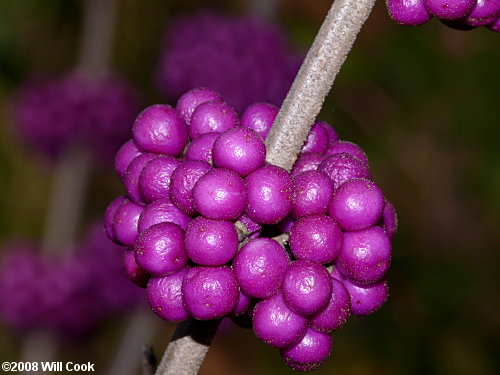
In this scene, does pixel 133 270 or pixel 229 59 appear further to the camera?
pixel 229 59

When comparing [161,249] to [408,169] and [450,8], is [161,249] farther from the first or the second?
[408,169]

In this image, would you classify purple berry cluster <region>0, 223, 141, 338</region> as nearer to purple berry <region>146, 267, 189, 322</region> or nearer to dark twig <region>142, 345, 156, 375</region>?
dark twig <region>142, 345, 156, 375</region>

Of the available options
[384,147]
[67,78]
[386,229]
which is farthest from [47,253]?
[386,229]

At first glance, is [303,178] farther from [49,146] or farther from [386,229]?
[49,146]

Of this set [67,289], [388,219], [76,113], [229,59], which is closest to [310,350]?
[388,219]

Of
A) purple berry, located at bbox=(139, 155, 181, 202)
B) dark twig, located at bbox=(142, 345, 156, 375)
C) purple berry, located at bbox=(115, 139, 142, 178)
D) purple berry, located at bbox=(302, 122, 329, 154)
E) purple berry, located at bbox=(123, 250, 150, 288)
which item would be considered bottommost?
dark twig, located at bbox=(142, 345, 156, 375)

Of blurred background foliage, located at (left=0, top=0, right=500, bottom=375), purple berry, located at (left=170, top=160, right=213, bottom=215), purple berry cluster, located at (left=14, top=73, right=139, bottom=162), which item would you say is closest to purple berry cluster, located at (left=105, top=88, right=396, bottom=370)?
purple berry, located at (left=170, top=160, right=213, bottom=215)
